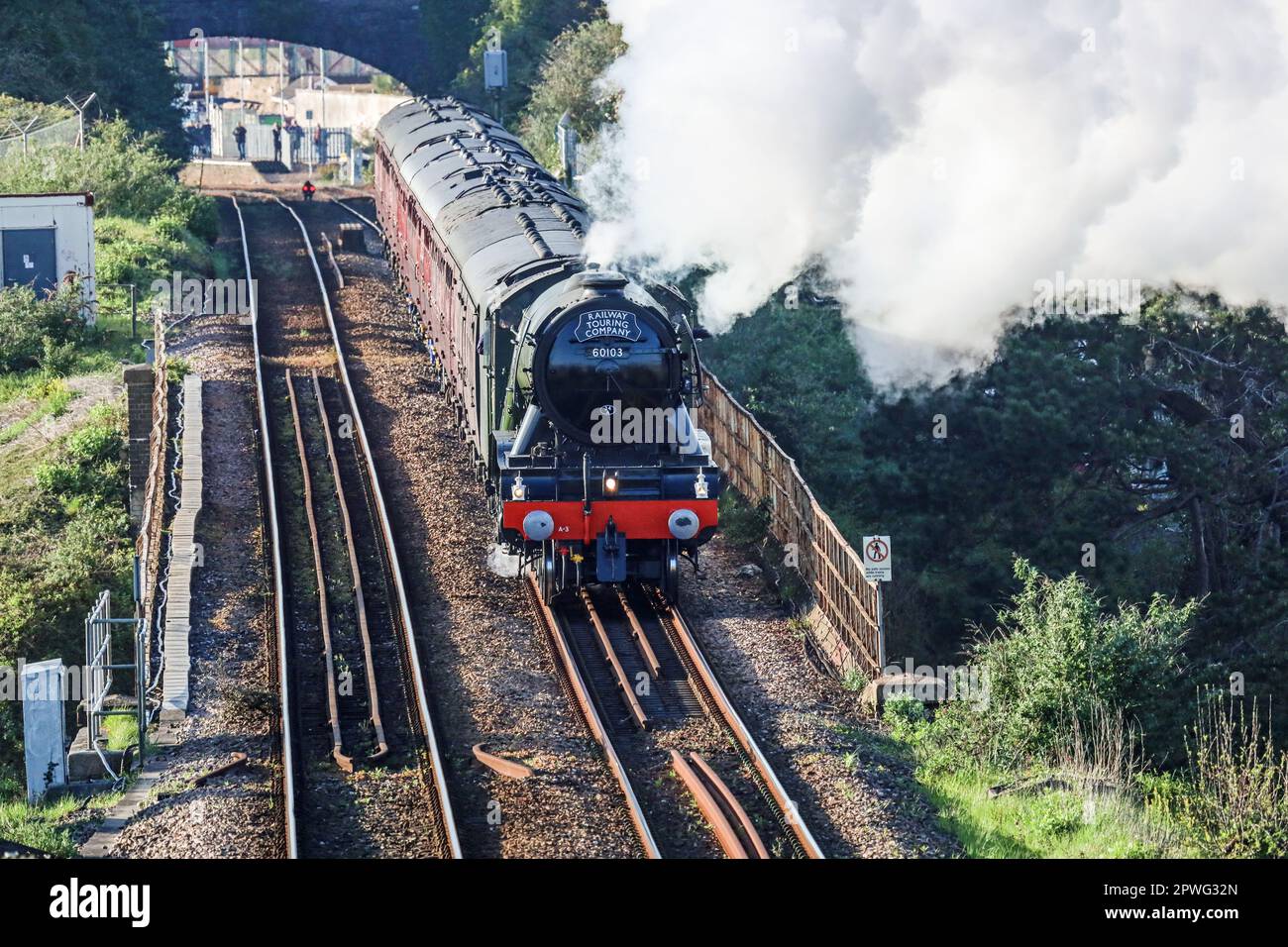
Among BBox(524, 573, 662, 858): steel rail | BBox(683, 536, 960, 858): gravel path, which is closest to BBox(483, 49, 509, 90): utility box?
BBox(683, 536, 960, 858): gravel path

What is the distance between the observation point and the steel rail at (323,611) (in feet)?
41.2

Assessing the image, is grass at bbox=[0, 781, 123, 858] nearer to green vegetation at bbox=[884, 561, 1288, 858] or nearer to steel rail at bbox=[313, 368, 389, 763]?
steel rail at bbox=[313, 368, 389, 763]

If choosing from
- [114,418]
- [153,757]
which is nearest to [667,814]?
[153,757]

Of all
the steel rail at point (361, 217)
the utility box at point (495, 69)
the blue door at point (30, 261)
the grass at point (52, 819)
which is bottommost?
the grass at point (52, 819)

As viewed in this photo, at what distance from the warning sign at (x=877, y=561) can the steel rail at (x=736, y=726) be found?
174 centimetres

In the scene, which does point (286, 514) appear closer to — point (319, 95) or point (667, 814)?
point (667, 814)

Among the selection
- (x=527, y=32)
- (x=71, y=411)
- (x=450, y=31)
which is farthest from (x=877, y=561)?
(x=450, y=31)

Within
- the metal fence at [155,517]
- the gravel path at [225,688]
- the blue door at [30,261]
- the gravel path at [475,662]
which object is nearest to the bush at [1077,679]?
the gravel path at [475,662]

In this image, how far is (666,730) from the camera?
1320 cm

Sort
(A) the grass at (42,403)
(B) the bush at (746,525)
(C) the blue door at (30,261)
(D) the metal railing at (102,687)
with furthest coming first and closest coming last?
(C) the blue door at (30,261) → (A) the grass at (42,403) → (B) the bush at (746,525) → (D) the metal railing at (102,687)

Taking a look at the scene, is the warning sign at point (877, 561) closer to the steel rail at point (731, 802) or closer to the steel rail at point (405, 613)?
the steel rail at point (731, 802)

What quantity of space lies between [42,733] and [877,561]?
24.2 ft

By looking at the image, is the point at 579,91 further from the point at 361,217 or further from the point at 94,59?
the point at 94,59

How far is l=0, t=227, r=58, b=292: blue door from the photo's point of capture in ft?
92.8
